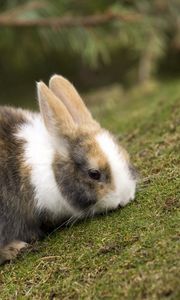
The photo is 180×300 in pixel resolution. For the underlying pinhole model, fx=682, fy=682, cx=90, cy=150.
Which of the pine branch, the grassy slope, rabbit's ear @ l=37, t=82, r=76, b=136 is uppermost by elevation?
the pine branch

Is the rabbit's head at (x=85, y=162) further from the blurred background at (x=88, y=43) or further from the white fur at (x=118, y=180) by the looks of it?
the blurred background at (x=88, y=43)

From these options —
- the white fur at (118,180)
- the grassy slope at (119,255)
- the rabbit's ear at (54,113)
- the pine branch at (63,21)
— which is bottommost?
the grassy slope at (119,255)

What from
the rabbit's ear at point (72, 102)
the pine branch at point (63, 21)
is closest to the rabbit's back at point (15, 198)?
the rabbit's ear at point (72, 102)

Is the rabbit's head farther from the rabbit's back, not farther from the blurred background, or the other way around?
the blurred background

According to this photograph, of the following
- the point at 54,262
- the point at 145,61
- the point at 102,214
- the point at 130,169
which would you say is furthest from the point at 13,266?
the point at 145,61

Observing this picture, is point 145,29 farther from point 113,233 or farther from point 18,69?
point 113,233

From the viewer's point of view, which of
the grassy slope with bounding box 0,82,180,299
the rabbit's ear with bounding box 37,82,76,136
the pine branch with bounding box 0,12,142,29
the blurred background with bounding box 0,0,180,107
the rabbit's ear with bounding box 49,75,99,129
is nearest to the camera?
the grassy slope with bounding box 0,82,180,299

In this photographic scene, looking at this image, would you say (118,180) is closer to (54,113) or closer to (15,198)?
(54,113)

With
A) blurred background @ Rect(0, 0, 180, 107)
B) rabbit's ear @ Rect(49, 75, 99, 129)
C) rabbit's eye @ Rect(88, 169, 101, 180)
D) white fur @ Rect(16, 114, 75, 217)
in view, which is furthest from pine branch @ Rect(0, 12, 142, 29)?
rabbit's eye @ Rect(88, 169, 101, 180)

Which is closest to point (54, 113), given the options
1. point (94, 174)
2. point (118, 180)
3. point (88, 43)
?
point (94, 174)
